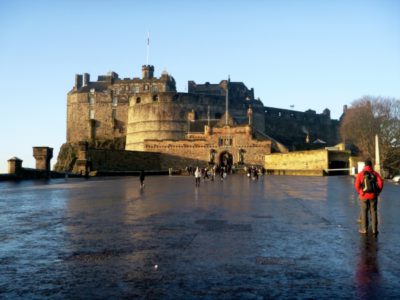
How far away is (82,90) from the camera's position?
84250 millimetres

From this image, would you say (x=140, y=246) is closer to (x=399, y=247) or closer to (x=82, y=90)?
(x=399, y=247)

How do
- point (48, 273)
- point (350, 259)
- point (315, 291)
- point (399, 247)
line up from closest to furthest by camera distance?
1. point (315, 291)
2. point (48, 273)
3. point (350, 259)
4. point (399, 247)

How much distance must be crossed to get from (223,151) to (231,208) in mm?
48023

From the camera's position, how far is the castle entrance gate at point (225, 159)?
58.7m

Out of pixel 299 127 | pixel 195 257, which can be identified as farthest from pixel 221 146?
pixel 195 257

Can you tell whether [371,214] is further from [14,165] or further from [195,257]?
[14,165]

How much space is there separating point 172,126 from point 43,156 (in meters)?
38.0

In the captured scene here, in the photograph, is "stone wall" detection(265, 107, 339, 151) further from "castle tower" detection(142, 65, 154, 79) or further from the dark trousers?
the dark trousers

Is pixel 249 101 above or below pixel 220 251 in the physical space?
above

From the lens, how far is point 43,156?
32250mm

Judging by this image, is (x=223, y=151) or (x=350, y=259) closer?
(x=350, y=259)

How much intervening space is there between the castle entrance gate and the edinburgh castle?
130 millimetres

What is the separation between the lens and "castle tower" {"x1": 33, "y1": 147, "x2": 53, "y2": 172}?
31922 millimetres

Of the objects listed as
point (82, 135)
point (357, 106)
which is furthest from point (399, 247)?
point (82, 135)
